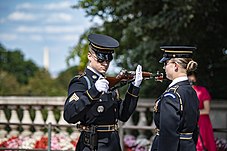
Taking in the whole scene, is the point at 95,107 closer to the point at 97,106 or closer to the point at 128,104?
the point at 97,106

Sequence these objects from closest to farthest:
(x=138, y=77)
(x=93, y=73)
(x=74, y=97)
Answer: (x=74, y=97) < (x=93, y=73) < (x=138, y=77)

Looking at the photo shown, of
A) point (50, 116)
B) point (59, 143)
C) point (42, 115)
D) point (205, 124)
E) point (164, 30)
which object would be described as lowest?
point (42, 115)

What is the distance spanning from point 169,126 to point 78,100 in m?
0.83

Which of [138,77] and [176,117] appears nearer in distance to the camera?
[176,117]

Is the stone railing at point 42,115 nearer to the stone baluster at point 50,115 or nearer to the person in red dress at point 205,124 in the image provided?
the stone baluster at point 50,115

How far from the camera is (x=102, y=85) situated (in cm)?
452

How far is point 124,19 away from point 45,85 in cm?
2225

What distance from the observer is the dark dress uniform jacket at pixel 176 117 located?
4547mm

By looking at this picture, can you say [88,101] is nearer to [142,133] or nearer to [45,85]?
[142,133]

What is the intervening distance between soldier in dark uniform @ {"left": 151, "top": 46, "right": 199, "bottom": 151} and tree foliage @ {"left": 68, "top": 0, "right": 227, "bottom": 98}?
4.04 m

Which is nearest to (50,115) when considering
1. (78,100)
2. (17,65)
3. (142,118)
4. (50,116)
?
(50,116)

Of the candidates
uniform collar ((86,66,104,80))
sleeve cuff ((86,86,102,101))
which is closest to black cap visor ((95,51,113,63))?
uniform collar ((86,66,104,80))

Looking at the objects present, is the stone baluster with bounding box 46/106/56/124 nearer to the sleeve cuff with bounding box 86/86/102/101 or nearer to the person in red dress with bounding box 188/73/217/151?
the person in red dress with bounding box 188/73/217/151

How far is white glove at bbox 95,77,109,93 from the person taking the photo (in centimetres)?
452
